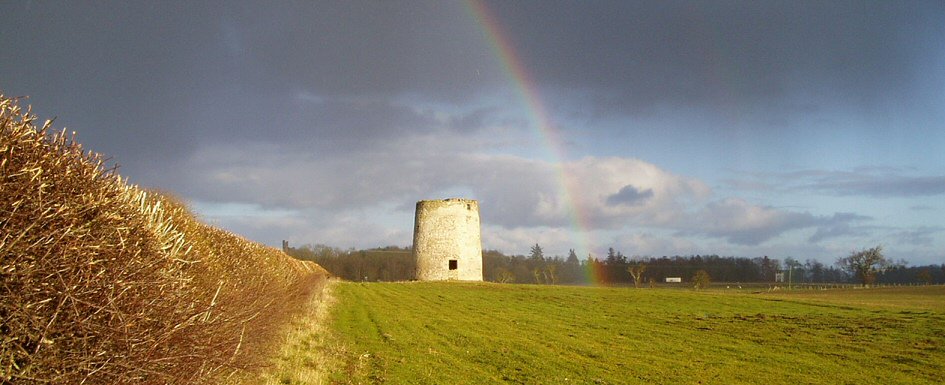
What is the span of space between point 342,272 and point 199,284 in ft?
262

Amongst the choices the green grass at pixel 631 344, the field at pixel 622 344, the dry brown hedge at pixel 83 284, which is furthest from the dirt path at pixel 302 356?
the dry brown hedge at pixel 83 284

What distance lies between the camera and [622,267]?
10219 cm

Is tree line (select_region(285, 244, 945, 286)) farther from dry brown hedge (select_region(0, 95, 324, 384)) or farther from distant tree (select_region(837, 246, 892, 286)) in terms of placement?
dry brown hedge (select_region(0, 95, 324, 384))

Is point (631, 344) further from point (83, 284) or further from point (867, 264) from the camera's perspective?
point (867, 264)

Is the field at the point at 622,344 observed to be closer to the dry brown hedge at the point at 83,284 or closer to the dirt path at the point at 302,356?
the dirt path at the point at 302,356

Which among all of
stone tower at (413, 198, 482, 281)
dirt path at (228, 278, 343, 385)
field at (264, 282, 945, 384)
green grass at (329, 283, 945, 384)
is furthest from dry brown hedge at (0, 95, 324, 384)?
stone tower at (413, 198, 482, 281)

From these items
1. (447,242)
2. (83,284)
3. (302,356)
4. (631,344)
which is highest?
(447,242)

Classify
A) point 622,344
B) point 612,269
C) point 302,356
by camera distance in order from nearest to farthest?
point 302,356 < point 622,344 < point 612,269

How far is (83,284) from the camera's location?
4500 millimetres

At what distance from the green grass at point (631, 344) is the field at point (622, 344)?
30 mm

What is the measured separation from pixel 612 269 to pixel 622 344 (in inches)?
3544

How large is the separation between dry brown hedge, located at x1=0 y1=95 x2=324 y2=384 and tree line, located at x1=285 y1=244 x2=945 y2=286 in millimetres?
69899

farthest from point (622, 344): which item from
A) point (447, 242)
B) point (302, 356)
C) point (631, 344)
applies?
point (447, 242)

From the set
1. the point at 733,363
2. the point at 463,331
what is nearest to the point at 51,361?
the point at 733,363
